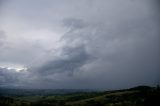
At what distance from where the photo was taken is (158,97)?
140750mm

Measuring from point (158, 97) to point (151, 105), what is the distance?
21.3 feet

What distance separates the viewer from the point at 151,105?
142000 mm
